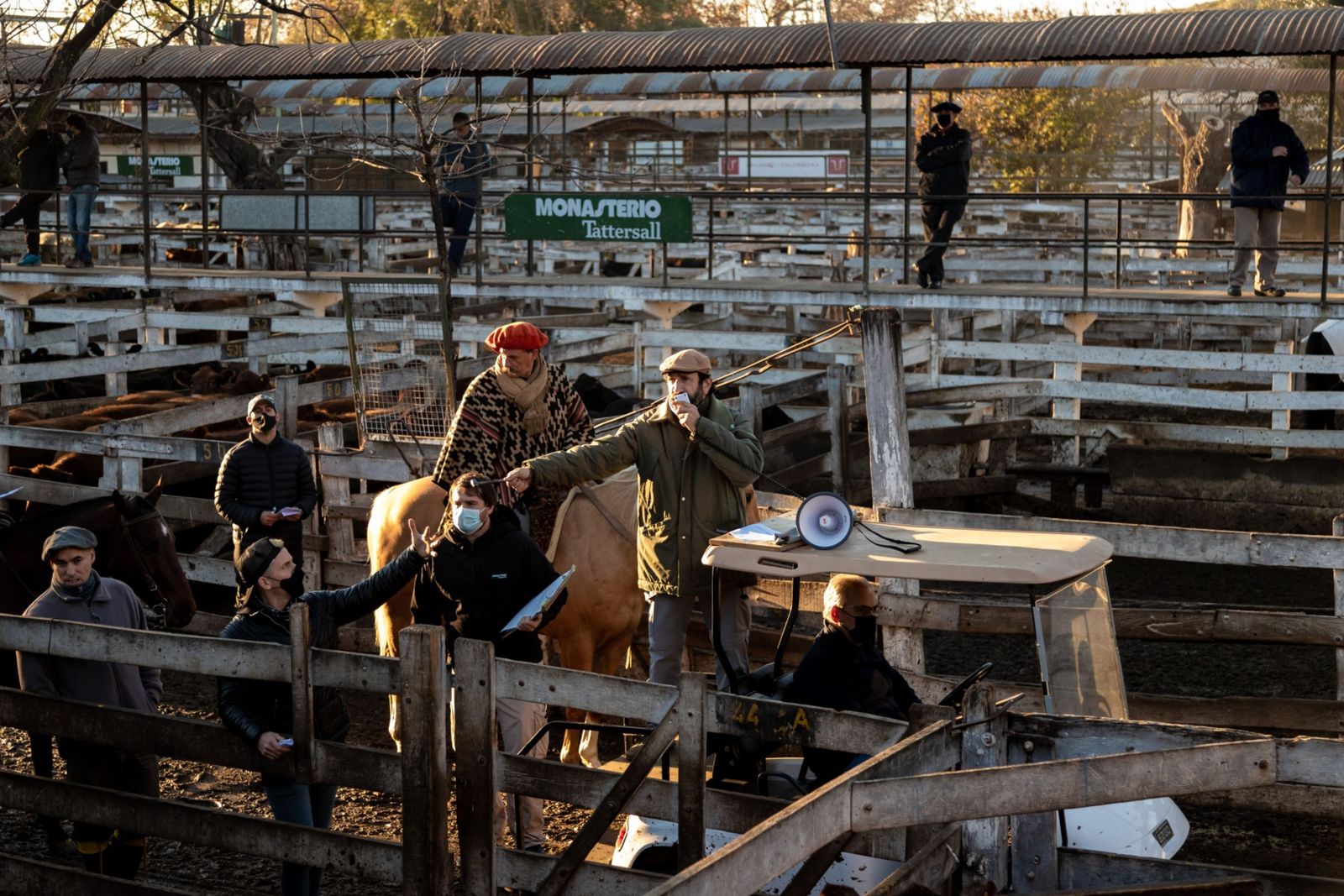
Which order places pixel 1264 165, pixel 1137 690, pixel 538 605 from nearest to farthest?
pixel 538 605, pixel 1137 690, pixel 1264 165

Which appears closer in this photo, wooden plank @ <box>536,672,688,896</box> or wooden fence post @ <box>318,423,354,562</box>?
wooden plank @ <box>536,672,688,896</box>

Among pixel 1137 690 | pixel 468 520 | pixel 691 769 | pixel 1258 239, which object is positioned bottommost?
pixel 1137 690

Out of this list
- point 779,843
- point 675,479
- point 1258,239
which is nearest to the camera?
point 779,843

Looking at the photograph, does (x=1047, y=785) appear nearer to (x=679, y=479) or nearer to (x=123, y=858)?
(x=679, y=479)

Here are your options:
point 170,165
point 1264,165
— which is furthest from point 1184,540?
point 170,165

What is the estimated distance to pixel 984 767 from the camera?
4.96 m

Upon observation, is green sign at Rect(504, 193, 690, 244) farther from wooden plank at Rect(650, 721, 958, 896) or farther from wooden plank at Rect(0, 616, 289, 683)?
wooden plank at Rect(650, 721, 958, 896)

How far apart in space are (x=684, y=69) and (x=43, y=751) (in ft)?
36.4

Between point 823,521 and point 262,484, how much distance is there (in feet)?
16.5

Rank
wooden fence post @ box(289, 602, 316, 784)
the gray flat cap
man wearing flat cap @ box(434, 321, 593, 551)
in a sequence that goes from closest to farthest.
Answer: wooden fence post @ box(289, 602, 316, 784)
the gray flat cap
man wearing flat cap @ box(434, 321, 593, 551)

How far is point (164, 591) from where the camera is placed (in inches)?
348

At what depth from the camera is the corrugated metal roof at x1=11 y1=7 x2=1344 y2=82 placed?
14.6 meters

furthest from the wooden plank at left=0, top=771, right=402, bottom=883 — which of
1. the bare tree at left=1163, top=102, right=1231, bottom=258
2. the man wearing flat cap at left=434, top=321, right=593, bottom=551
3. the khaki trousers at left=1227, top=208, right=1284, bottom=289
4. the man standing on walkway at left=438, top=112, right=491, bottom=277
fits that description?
the bare tree at left=1163, top=102, right=1231, bottom=258

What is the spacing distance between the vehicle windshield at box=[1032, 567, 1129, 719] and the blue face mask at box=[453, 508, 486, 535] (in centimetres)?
217
